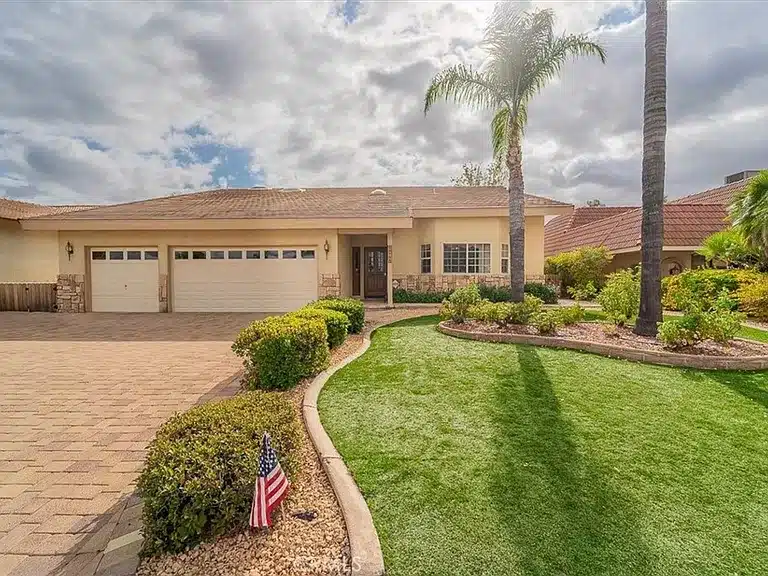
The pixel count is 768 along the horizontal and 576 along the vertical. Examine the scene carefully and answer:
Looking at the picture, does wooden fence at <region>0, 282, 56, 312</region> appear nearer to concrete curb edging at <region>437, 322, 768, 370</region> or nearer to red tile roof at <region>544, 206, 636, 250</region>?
concrete curb edging at <region>437, 322, 768, 370</region>

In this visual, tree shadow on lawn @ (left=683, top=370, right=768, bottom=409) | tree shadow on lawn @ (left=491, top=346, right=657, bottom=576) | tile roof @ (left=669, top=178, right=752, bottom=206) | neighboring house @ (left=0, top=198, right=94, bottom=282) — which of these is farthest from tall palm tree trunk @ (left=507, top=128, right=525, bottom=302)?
neighboring house @ (left=0, top=198, right=94, bottom=282)

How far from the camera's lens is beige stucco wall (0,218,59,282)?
1995cm

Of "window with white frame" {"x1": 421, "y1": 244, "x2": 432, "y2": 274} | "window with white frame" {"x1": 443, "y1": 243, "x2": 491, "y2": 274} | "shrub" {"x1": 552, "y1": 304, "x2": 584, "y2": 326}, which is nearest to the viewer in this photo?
"shrub" {"x1": 552, "y1": 304, "x2": 584, "y2": 326}

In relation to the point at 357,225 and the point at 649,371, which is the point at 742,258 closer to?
the point at 649,371

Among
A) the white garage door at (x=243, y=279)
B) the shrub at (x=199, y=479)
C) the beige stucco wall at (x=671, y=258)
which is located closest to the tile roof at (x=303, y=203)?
the white garage door at (x=243, y=279)

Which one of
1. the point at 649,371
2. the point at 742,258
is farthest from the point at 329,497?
the point at 742,258

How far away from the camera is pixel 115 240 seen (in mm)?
15266

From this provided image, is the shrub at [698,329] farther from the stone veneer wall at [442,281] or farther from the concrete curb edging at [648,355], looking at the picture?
the stone veneer wall at [442,281]

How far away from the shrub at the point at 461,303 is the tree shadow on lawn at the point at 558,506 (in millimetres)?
5280

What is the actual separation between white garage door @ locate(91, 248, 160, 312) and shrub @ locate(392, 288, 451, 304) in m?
8.68

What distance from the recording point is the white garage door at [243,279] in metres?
15.2

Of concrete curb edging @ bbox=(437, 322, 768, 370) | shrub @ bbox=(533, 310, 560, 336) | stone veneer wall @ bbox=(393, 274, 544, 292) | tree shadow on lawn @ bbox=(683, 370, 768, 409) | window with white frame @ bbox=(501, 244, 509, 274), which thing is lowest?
tree shadow on lawn @ bbox=(683, 370, 768, 409)

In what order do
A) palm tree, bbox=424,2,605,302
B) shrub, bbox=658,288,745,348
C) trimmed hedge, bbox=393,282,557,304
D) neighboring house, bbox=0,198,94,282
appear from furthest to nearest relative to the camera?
1. neighboring house, bbox=0,198,94,282
2. trimmed hedge, bbox=393,282,557,304
3. palm tree, bbox=424,2,605,302
4. shrub, bbox=658,288,745,348

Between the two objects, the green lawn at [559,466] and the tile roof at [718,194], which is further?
the tile roof at [718,194]
